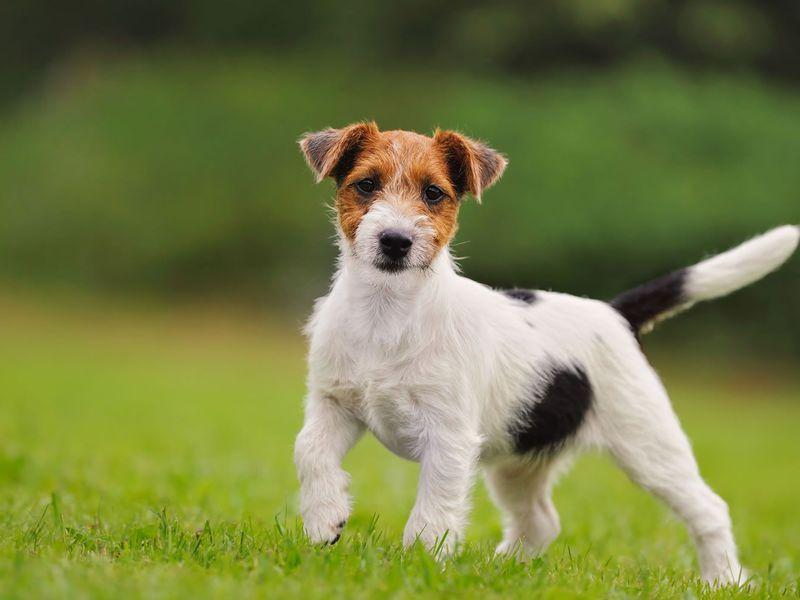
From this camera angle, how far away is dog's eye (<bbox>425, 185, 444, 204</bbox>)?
5133mm

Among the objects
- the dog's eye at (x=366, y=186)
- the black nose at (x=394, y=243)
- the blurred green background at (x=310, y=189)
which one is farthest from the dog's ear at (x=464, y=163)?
the blurred green background at (x=310, y=189)

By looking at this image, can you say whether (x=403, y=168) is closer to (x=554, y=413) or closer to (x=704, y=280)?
(x=554, y=413)

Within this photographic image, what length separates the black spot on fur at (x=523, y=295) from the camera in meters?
5.95

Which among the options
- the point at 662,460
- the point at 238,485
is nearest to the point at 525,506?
the point at 662,460

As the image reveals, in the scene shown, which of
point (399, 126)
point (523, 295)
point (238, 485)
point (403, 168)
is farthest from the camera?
point (399, 126)

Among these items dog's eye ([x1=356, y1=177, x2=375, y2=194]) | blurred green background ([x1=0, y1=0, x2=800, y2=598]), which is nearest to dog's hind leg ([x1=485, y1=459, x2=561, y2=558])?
dog's eye ([x1=356, y1=177, x2=375, y2=194])

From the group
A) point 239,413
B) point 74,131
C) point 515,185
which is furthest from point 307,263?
point 239,413

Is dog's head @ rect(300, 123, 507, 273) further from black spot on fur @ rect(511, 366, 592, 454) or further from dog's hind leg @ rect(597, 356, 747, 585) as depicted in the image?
dog's hind leg @ rect(597, 356, 747, 585)

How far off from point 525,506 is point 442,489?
5.21 ft

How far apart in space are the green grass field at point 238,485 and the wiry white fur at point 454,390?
0.28 m

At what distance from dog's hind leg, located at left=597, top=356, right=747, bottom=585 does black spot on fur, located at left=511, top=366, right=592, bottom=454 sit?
160mm

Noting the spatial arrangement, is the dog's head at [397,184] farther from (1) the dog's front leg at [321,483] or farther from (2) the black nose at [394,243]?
(1) the dog's front leg at [321,483]

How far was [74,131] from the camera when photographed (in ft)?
84.4

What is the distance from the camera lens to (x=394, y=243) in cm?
488
